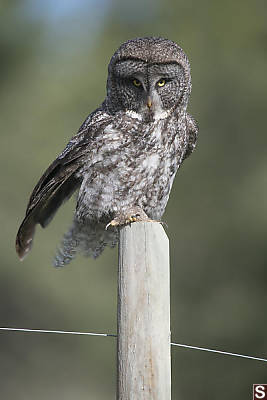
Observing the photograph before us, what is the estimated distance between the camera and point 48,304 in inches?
385

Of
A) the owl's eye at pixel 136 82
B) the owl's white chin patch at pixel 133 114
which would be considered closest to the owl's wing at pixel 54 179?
the owl's white chin patch at pixel 133 114

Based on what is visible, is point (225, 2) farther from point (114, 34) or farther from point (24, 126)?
point (24, 126)

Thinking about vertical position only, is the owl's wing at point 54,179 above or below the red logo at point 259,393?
above

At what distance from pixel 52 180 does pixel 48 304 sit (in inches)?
260

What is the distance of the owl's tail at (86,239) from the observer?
3.60 meters

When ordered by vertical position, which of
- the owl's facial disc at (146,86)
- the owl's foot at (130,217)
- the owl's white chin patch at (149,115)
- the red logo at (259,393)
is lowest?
the red logo at (259,393)

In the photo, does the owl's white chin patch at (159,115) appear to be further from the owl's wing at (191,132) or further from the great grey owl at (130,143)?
the owl's wing at (191,132)

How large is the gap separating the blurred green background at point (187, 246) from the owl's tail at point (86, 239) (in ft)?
17.6

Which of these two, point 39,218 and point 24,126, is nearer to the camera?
point 39,218

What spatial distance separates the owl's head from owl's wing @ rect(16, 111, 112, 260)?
0.18 metres

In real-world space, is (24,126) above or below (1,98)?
below

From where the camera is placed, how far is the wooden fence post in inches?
86.6

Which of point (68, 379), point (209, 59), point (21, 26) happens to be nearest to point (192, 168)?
point (209, 59)

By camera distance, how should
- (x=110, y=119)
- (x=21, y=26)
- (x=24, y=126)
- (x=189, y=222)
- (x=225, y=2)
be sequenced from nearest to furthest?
(x=110, y=119) → (x=189, y=222) → (x=24, y=126) → (x=225, y=2) → (x=21, y=26)
